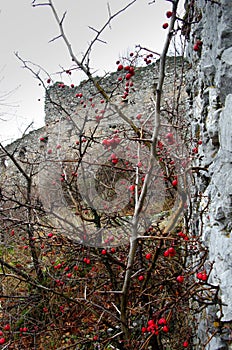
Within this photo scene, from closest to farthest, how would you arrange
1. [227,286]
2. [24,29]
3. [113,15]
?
1. [227,286]
2. [113,15]
3. [24,29]

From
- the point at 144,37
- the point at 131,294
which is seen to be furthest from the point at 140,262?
the point at 144,37

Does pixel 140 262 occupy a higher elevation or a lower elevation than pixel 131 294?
higher

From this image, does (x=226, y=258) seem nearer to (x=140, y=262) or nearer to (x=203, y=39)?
(x=203, y=39)

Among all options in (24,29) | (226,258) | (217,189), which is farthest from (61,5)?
(226,258)

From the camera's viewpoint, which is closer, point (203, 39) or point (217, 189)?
point (217, 189)

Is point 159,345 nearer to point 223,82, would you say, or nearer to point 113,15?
point 223,82

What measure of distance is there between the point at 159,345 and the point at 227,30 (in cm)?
146

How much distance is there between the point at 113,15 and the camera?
4.46 feet

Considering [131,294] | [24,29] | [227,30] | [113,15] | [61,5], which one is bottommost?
[131,294]

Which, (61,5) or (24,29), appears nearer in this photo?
(61,5)

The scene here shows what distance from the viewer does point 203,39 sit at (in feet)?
4.05

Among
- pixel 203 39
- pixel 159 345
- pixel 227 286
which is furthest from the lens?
pixel 159 345

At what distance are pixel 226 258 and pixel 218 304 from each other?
0.57 feet

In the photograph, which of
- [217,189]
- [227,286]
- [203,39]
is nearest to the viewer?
→ [227,286]
